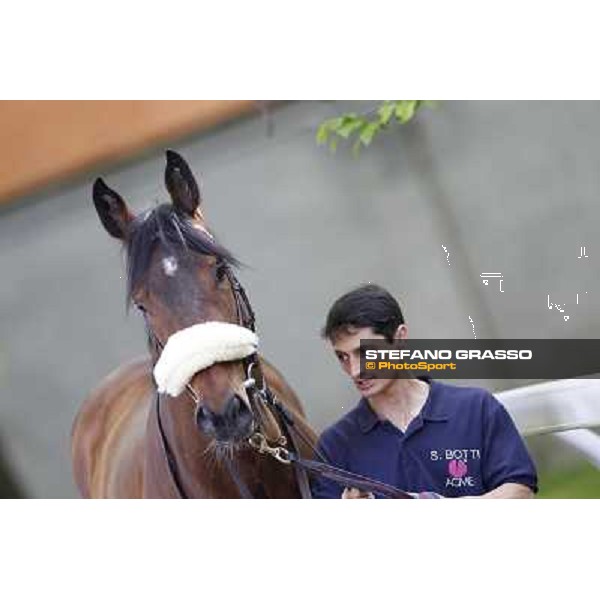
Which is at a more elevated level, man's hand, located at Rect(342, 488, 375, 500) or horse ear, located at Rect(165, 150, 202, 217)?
horse ear, located at Rect(165, 150, 202, 217)

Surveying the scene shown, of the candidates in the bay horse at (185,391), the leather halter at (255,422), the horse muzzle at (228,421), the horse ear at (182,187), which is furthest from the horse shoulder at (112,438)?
the horse ear at (182,187)

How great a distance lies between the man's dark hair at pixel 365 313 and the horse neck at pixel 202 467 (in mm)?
455

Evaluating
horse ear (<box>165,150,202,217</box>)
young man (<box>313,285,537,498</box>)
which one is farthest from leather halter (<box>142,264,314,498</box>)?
horse ear (<box>165,150,202,217</box>)

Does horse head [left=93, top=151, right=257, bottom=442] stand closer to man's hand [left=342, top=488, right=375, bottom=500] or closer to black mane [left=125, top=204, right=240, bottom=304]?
black mane [left=125, top=204, right=240, bottom=304]

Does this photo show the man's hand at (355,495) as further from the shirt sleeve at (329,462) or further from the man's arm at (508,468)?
the man's arm at (508,468)

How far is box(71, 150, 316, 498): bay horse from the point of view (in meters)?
4.03

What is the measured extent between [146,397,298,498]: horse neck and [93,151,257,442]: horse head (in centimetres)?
6

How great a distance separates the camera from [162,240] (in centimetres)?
412

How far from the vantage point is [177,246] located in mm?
4109
